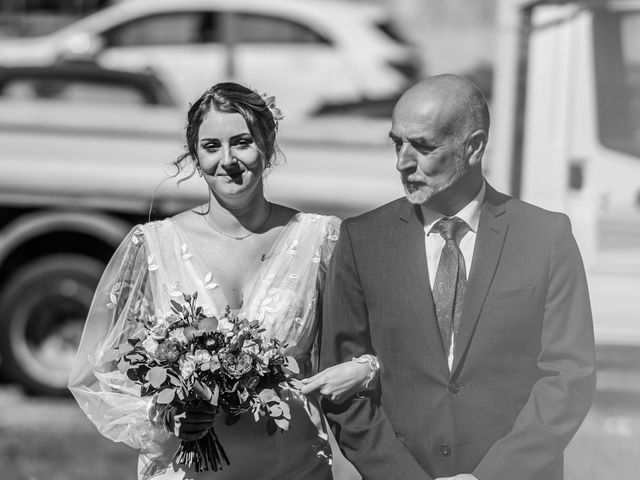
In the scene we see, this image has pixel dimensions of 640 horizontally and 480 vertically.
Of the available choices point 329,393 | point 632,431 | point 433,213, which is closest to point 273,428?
point 329,393

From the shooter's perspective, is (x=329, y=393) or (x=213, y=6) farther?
(x=213, y=6)

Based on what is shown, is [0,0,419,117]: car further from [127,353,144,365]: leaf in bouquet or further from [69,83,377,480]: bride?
[127,353,144,365]: leaf in bouquet

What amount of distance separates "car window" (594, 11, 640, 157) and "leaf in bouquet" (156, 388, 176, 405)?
4.01m

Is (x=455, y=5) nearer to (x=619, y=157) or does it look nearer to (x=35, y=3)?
(x=35, y=3)

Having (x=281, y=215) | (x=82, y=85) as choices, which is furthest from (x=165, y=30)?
(x=281, y=215)

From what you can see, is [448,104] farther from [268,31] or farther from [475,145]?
[268,31]

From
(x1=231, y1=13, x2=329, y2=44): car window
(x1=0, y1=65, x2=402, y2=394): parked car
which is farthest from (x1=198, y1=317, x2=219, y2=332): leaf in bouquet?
(x1=231, y1=13, x2=329, y2=44): car window

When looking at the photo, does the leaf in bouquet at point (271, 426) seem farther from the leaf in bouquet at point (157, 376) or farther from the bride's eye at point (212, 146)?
the bride's eye at point (212, 146)

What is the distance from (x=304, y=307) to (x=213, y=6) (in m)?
8.78

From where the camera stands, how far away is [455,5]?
15789 mm

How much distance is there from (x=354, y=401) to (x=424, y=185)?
597mm

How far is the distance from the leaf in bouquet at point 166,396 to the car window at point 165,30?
29.2ft

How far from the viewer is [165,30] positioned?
11.8 m

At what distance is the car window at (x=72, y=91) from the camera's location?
8.44 m
